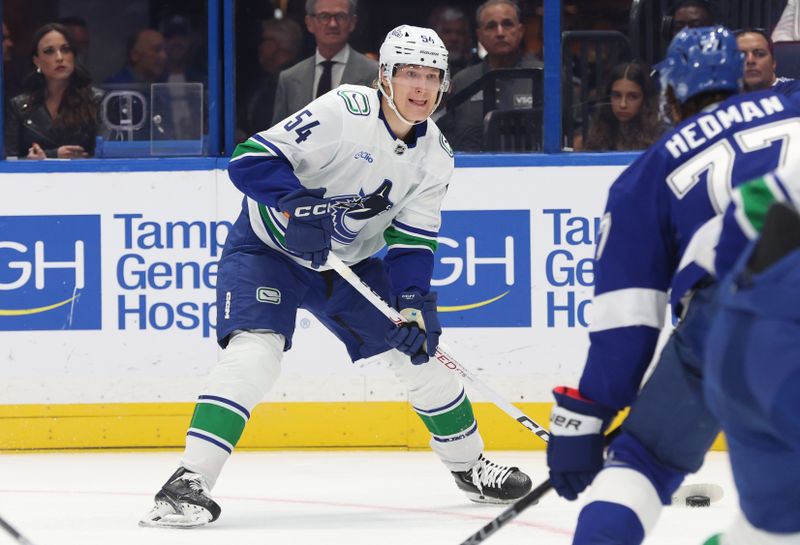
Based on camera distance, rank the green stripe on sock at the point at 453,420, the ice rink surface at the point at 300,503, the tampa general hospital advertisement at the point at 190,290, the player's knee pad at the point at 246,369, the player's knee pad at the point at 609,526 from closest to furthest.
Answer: the player's knee pad at the point at 609,526
the ice rink surface at the point at 300,503
the player's knee pad at the point at 246,369
the green stripe on sock at the point at 453,420
the tampa general hospital advertisement at the point at 190,290

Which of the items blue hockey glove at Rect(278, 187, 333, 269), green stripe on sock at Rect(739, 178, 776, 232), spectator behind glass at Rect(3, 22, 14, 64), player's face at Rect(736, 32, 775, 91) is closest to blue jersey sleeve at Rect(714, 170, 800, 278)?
green stripe on sock at Rect(739, 178, 776, 232)

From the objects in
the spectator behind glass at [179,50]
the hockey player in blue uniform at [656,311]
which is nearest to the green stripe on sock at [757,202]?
the hockey player in blue uniform at [656,311]

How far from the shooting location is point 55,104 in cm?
517

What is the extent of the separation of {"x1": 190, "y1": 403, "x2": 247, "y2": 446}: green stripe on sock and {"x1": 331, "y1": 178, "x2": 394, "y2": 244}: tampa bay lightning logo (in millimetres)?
551

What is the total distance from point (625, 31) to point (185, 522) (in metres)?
2.31

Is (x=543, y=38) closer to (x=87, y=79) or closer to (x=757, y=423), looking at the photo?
(x=87, y=79)

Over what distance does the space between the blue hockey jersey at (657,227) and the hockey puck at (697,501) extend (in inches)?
63.2

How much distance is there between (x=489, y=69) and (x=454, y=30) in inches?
6.6

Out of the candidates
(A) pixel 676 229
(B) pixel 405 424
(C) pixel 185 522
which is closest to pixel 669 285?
(A) pixel 676 229

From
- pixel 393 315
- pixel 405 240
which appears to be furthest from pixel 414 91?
pixel 393 315

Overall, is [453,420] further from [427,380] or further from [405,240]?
[405,240]

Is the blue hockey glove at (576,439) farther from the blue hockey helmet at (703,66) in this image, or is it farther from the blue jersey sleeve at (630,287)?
the blue hockey helmet at (703,66)

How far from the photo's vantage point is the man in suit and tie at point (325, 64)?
16.7ft

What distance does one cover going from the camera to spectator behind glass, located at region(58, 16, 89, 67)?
5.16 meters
